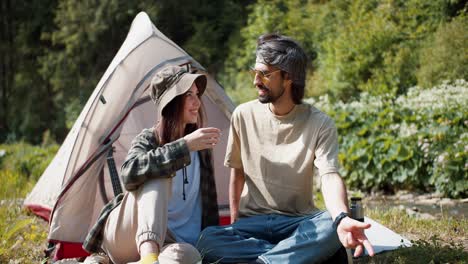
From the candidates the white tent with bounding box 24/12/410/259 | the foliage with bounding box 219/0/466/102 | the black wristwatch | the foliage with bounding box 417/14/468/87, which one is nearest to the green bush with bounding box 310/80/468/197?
the foliage with bounding box 417/14/468/87

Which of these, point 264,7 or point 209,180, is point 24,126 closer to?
point 264,7

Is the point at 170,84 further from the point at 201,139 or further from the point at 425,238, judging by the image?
the point at 425,238

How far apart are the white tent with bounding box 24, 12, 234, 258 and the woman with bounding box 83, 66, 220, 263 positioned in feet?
2.49

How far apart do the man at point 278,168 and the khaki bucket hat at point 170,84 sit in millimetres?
343

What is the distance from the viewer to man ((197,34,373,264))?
2961 mm

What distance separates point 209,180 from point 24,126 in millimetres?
11495

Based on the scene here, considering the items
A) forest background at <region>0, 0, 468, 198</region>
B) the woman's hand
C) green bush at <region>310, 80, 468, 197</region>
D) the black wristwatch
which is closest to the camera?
the black wristwatch

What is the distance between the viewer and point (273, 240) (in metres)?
3.14

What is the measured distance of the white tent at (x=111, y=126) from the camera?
3.78m

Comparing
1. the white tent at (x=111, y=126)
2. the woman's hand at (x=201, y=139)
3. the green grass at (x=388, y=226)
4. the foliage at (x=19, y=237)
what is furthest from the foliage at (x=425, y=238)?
the foliage at (x=19, y=237)

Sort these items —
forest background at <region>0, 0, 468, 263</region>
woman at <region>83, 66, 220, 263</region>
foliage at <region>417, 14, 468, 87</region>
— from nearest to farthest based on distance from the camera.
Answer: woman at <region>83, 66, 220, 263</region>, forest background at <region>0, 0, 468, 263</region>, foliage at <region>417, 14, 468, 87</region>

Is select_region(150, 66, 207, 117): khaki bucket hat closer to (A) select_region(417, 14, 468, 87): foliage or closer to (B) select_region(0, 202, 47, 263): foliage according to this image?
(B) select_region(0, 202, 47, 263): foliage

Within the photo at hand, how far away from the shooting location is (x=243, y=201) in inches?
128

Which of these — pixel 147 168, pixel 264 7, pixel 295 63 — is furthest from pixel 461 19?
pixel 147 168
